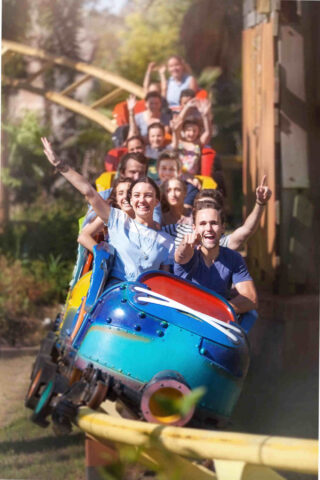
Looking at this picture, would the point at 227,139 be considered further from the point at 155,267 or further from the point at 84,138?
the point at 155,267

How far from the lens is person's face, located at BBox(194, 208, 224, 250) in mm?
2652

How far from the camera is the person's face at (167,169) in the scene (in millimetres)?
3703

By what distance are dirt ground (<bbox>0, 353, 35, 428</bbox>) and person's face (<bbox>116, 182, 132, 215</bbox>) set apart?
1705 mm

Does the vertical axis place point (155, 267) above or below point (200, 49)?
below

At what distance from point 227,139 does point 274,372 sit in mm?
7971

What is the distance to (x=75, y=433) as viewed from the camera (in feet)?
13.3

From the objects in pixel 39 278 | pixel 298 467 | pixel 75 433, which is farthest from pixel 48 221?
pixel 298 467

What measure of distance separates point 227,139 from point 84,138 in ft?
7.34

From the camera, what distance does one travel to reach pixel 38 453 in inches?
146

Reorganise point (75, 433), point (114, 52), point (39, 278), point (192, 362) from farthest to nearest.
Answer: point (114, 52) < point (39, 278) < point (75, 433) < point (192, 362)

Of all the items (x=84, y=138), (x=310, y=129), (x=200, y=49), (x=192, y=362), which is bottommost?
(x=192, y=362)

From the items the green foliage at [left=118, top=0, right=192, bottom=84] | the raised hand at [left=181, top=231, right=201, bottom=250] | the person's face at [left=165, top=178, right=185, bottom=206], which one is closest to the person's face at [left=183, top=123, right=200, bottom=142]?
the person's face at [left=165, top=178, right=185, bottom=206]

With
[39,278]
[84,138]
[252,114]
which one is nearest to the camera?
[252,114]

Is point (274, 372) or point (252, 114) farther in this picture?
Result: point (252, 114)
